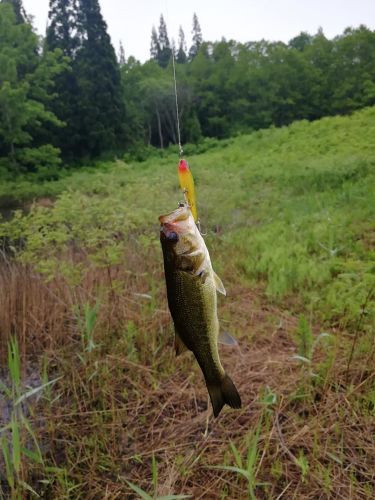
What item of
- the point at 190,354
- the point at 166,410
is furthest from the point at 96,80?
the point at 166,410

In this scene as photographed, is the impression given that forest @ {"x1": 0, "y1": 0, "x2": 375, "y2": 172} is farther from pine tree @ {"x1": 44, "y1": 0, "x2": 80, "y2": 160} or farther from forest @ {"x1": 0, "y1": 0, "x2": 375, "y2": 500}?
forest @ {"x1": 0, "y1": 0, "x2": 375, "y2": 500}

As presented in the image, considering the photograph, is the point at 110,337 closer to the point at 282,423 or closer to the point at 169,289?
the point at 282,423

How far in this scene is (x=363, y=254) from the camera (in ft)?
15.9

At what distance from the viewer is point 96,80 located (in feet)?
72.8

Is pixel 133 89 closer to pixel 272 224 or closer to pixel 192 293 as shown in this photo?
pixel 272 224

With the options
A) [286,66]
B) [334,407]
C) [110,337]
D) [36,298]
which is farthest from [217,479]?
[286,66]

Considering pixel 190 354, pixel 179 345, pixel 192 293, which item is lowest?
pixel 190 354

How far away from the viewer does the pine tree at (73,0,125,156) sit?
22.2 metres

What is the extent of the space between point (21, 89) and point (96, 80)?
22.3 feet

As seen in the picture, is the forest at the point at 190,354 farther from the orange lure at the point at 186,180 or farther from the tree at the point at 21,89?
the tree at the point at 21,89

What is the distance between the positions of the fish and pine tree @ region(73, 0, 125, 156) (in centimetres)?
2313

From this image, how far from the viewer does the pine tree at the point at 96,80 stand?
2225 centimetres

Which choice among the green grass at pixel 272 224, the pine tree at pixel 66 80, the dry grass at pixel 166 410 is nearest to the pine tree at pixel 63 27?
the pine tree at pixel 66 80

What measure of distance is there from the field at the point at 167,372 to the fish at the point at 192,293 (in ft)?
2.07
